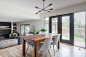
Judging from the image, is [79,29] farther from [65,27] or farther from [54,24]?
Result: [54,24]

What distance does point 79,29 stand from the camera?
11.8ft

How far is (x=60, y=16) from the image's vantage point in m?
4.40

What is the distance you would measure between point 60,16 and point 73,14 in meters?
0.93

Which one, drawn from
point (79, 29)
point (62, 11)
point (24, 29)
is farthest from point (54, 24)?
point (24, 29)

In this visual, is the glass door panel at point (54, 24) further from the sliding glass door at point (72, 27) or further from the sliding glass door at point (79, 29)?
the sliding glass door at point (79, 29)

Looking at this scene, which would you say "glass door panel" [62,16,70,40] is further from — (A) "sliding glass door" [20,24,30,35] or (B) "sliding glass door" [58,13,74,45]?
(A) "sliding glass door" [20,24,30,35]

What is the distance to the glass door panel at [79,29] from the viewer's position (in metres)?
3.45

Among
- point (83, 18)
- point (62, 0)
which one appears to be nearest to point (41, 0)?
point (62, 0)

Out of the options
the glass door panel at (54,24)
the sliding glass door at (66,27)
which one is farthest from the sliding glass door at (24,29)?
the sliding glass door at (66,27)

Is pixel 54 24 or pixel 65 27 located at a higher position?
pixel 54 24

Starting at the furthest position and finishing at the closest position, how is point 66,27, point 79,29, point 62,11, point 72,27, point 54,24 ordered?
point 54,24 < point 66,27 < point 62,11 < point 72,27 < point 79,29

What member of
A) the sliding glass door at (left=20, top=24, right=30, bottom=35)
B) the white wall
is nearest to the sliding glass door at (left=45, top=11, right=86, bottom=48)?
the white wall

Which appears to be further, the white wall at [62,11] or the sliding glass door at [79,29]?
the sliding glass door at [79,29]

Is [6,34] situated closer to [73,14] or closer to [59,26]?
[59,26]
